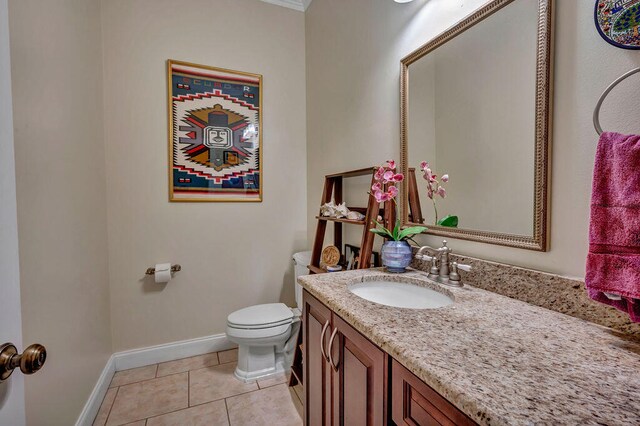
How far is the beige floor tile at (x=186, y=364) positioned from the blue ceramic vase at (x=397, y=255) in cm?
173

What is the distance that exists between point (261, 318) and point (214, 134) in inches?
59.6

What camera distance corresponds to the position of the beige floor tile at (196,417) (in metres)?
1.56

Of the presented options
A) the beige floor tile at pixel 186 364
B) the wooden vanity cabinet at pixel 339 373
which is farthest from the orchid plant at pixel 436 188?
the beige floor tile at pixel 186 364

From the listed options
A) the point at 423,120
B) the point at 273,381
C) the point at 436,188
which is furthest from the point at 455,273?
the point at 273,381

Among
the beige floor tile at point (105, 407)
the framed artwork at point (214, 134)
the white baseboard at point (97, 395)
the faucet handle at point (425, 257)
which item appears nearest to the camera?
the faucet handle at point (425, 257)

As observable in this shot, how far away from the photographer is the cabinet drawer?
523 mm

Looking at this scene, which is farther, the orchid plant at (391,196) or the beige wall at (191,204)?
the beige wall at (191,204)

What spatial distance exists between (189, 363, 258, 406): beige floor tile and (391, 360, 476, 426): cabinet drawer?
153 cm

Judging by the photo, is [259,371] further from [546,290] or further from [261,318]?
[546,290]

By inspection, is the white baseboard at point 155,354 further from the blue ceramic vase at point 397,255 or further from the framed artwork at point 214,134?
the blue ceramic vase at point 397,255

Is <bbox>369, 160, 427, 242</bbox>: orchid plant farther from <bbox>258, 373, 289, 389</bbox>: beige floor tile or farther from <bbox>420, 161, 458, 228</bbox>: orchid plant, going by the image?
<bbox>258, 373, 289, 389</bbox>: beige floor tile

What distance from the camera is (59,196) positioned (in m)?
1.29

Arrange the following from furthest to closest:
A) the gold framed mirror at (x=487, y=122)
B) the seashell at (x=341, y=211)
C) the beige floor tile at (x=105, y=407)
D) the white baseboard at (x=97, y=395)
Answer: the seashell at (x=341, y=211) < the beige floor tile at (x=105, y=407) < the white baseboard at (x=97, y=395) < the gold framed mirror at (x=487, y=122)

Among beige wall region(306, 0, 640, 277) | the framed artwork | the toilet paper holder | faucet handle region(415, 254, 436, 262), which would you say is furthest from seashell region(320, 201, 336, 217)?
the toilet paper holder
